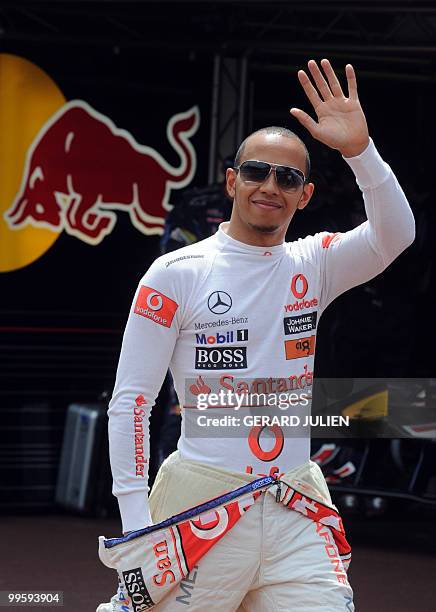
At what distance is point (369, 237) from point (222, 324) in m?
0.45

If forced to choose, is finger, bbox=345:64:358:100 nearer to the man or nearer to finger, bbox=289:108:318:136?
the man

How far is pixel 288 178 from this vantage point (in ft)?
10.6

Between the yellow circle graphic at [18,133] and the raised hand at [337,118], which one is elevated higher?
the yellow circle graphic at [18,133]

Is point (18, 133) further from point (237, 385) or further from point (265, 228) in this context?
point (237, 385)

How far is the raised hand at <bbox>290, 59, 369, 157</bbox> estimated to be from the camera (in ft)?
10.3

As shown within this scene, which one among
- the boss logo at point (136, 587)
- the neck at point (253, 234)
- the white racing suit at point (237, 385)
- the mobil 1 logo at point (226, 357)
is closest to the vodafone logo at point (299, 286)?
the white racing suit at point (237, 385)

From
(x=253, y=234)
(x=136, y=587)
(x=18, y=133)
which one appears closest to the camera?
(x=136, y=587)

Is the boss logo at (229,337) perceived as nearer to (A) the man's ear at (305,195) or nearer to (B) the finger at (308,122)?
(A) the man's ear at (305,195)

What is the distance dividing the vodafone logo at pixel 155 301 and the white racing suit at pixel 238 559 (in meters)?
0.43

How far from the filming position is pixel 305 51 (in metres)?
9.05

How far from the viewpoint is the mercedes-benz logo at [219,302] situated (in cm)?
321

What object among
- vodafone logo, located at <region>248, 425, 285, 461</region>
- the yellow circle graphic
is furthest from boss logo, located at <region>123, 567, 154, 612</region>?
the yellow circle graphic

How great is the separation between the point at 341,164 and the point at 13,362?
273cm

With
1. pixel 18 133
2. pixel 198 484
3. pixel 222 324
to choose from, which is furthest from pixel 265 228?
pixel 18 133
